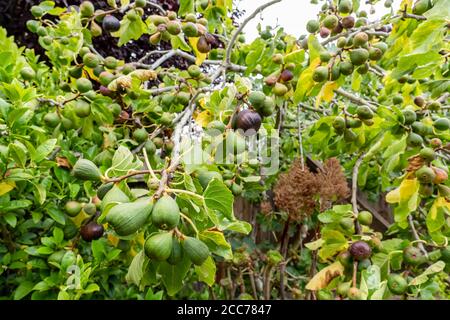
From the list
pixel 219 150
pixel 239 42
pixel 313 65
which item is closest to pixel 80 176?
pixel 219 150

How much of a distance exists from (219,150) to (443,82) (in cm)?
75

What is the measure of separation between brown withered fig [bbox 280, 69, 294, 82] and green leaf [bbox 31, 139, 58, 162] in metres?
0.74

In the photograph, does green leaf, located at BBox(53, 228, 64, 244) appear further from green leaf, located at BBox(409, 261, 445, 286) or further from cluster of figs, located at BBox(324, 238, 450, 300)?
green leaf, located at BBox(409, 261, 445, 286)

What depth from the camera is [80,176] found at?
0.78 meters

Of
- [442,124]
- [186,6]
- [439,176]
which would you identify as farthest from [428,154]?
[186,6]

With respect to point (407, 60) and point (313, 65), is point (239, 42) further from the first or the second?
point (407, 60)

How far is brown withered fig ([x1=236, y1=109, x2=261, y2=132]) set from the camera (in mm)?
889

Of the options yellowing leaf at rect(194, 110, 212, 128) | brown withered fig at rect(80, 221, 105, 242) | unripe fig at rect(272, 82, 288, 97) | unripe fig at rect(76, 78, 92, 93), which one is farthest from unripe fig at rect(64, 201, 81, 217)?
unripe fig at rect(272, 82, 288, 97)

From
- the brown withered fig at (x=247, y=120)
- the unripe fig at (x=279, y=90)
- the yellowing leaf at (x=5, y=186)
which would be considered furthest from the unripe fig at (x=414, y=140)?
the yellowing leaf at (x=5, y=186)

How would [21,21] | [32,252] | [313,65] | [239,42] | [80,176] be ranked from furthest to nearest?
[21,21] → [239,42] → [32,252] → [313,65] → [80,176]

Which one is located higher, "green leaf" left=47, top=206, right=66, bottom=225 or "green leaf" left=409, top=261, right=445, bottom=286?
"green leaf" left=47, top=206, right=66, bottom=225

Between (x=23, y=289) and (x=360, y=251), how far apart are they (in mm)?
1119

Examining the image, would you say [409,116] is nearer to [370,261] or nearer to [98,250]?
[370,261]
